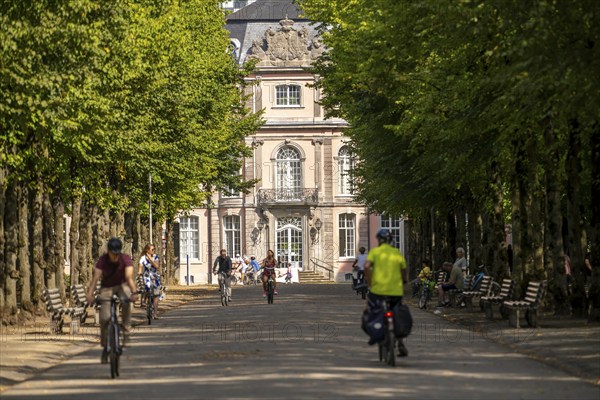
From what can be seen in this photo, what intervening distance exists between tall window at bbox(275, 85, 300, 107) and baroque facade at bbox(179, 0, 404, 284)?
65 millimetres

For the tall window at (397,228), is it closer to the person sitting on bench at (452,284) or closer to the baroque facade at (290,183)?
the baroque facade at (290,183)

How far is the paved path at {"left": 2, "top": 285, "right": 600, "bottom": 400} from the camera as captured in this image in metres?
16.7

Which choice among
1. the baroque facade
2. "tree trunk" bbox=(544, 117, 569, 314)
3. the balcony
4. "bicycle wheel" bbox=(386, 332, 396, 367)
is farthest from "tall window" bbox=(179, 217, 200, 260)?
"bicycle wheel" bbox=(386, 332, 396, 367)

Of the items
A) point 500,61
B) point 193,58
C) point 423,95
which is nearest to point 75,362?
point 500,61

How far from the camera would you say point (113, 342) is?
63.7 feet

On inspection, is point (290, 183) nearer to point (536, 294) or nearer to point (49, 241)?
point (49, 241)

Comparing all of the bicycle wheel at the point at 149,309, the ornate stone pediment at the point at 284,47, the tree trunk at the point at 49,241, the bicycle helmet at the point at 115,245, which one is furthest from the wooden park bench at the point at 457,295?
the ornate stone pediment at the point at 284,47

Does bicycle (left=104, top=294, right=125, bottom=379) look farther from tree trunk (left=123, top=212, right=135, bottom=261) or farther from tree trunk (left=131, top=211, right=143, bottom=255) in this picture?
tree trunk (left=131, top=211, right=143, bottom=255)

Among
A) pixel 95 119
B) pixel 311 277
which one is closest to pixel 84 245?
pixel 95 119

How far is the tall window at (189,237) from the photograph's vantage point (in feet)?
338

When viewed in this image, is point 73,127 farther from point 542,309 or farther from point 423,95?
point 542,309

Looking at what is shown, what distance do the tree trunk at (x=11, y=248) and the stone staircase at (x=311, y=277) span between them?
6191 cm

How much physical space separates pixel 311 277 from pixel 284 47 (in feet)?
49.3

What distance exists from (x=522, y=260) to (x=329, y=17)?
50.4 feet
